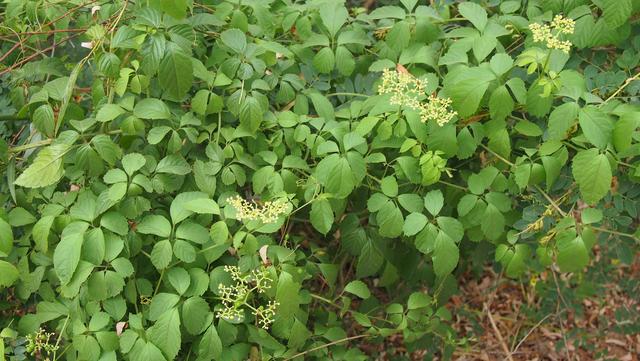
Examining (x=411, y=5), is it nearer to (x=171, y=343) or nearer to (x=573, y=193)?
(x=573, y=193)

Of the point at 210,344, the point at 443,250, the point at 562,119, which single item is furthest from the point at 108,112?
the point at 562,119

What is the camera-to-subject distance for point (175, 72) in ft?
6.42

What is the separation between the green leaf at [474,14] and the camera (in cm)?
216

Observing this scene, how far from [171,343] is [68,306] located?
427mm

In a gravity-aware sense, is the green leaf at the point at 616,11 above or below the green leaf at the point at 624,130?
above

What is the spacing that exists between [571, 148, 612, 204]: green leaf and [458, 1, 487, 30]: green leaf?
541 mm

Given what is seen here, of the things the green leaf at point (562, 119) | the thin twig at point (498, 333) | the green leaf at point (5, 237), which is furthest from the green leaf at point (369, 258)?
the thin twig at point (498, 333)

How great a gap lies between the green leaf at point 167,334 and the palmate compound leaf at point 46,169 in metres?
0.54

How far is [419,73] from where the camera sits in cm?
228

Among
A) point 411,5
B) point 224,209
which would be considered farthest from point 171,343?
point 411,5

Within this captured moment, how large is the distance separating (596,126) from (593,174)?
137 mm

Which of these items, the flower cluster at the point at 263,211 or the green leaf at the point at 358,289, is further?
the green leaf at the point at 358,289

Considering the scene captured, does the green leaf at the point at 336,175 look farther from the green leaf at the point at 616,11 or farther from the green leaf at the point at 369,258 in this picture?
the green leaf at the point at 616,11

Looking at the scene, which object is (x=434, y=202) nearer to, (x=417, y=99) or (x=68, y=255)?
(x=417, y=99)
